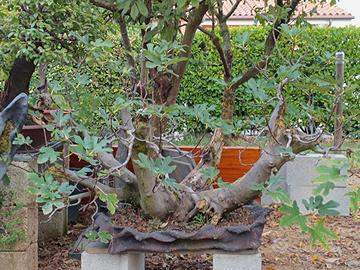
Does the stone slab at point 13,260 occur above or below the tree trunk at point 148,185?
below

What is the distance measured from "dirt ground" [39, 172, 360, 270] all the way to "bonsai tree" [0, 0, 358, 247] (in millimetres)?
636

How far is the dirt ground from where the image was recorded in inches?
138

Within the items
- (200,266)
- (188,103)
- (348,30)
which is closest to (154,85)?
(200,266)

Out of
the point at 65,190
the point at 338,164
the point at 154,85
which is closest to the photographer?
the point at 338,164

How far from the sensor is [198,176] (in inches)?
124

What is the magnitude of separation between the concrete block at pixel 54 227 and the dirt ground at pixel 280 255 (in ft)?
0.17

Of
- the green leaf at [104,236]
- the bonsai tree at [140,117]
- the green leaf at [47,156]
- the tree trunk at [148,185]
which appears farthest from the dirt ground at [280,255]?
the green leaf at [47,156]

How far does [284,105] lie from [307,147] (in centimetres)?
25

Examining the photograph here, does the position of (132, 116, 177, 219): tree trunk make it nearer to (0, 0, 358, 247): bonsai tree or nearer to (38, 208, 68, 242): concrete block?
(0, 0, 358, 247): bonsai tree

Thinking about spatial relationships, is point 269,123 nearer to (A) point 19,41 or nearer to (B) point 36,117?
(B) point 36,117

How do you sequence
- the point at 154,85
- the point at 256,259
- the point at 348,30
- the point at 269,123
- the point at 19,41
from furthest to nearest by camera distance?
the point at 348,30 < the point at 19,41 < the point at 154,85 < the point at 269,123 < the point at 256,259

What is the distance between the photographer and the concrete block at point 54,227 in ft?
13.0

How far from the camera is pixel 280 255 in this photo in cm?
373

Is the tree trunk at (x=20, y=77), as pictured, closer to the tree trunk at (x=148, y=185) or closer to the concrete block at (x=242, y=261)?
the tree trunk at (x=148, y=185)
